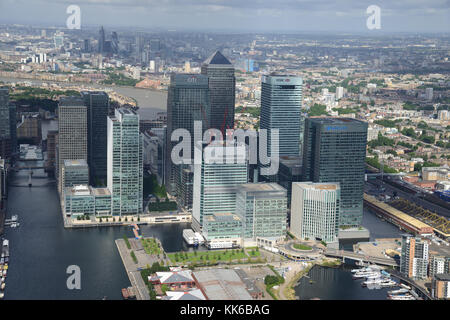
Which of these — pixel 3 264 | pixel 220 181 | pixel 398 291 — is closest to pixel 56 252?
pixel 3 264

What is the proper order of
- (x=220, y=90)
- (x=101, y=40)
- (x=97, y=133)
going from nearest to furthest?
(x=97, y=133)
(x=220, y=90)
(x=101, y=40)

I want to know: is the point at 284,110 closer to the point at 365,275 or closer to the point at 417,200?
the point at 417,200

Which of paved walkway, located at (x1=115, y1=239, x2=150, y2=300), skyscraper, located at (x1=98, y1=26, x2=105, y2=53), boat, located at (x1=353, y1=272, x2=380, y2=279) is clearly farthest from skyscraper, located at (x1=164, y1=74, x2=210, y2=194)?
skyscraper, located at (x1=98, y1=26, x2=105, y2=53)

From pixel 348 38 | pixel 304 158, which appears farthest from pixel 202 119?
pixel 348 38

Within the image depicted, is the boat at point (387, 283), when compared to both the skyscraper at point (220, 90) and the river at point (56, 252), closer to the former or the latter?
the river at point (56, 252)

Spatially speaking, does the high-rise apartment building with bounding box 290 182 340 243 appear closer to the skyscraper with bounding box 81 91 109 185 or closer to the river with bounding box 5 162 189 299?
the river with bounding box 5 162 189 299
